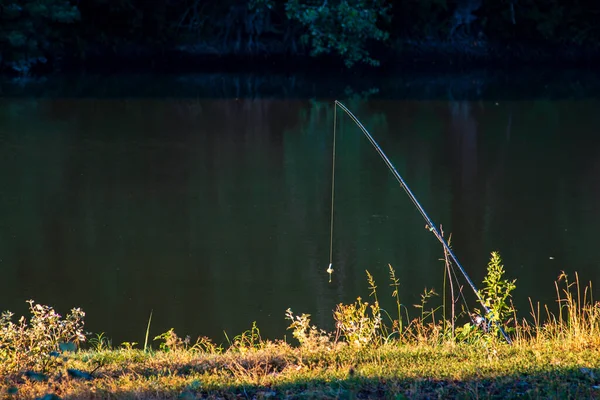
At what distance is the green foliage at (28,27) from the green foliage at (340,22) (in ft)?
17.3

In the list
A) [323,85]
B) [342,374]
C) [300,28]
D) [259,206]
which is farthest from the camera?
[300,28]

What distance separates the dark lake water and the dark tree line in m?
2.74

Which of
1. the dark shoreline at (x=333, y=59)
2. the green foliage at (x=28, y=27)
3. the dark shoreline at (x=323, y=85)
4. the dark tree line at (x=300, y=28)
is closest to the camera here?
the dark shoreline at (x=323, y=85)

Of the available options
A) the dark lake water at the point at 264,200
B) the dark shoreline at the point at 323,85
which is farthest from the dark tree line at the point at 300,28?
the dark lake water at the point at 264,200

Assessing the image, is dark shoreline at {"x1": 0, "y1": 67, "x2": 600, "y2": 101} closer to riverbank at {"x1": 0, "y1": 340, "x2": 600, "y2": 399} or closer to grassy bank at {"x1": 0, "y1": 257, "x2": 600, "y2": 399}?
grassy bank at {"x1": 0, "y1": 257, "x2": 600, "y2": 399}

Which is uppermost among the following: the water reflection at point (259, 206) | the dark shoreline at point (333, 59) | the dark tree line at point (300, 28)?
the dark tree line at point (300, 28)

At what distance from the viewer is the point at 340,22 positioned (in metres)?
21.2

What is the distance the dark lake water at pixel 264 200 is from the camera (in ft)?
26.1

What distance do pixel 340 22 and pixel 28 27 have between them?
23.3ft

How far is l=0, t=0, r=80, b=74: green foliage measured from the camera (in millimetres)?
20062

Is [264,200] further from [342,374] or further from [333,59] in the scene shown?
[333,59]

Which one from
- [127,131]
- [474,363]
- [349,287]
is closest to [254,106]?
[127,131]

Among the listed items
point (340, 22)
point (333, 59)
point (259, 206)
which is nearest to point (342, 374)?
point (259, 206)

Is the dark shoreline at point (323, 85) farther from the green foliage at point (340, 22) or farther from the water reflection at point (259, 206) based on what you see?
the water reflection at point (259, 206)
